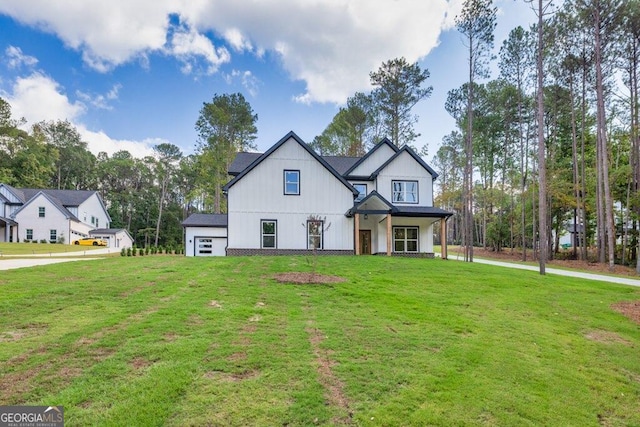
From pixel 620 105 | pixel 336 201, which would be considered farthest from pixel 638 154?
pixel 336 201

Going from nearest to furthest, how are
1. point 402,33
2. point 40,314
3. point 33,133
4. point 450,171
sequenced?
point 40,314, point 402,33, point 450,171, point 33,133

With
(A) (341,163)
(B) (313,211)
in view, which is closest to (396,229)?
(B) (313,211)

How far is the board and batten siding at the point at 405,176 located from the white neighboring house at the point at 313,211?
0.22 feet

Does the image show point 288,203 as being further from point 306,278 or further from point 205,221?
point 306,278

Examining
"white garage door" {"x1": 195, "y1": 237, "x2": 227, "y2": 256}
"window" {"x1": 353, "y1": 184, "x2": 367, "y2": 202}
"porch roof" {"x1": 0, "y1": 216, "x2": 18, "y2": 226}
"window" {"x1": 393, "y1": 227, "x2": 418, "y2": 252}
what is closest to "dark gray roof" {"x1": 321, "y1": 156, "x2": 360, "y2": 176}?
"window" {"x1": 353, "y1": 184, "x2": 367, "y2": 202}

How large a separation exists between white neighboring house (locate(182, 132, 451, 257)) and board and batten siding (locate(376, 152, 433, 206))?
7cm

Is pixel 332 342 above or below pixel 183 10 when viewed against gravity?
below

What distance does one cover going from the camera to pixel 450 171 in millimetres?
44406

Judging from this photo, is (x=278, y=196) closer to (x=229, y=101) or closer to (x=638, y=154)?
(x=229, y=101)

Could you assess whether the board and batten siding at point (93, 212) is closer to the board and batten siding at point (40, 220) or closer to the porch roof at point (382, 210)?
the board and batten siding at point (40, 220)

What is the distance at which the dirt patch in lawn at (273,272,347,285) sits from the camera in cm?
921

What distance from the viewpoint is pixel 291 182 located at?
1844cm

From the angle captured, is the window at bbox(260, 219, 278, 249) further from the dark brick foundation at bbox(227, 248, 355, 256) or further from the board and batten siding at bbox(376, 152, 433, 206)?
the board and batten siding at bbox(376, 152, 433, 206)

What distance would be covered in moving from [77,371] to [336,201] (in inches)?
625
